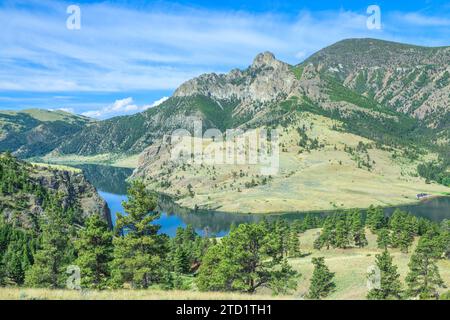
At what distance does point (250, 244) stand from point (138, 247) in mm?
14829

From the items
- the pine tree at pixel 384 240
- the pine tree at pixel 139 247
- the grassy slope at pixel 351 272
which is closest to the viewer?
the pine tree at pixel 139 247

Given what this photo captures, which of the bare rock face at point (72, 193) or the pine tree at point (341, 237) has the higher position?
the bare rock face at point (72, 193)

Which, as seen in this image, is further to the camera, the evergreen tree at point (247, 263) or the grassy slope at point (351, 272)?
the grassy slope at point (351, 272)

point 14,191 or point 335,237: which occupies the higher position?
point 14,191

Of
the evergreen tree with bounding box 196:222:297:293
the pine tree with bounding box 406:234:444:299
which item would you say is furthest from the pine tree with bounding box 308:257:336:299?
the evergreen tree with bounding box 196:222:297:293

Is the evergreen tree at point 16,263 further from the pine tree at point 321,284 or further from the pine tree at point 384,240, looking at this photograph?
the pine tree at point 384,240

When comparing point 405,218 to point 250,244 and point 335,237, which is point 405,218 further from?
point 250,244

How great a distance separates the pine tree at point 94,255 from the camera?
5524 cm

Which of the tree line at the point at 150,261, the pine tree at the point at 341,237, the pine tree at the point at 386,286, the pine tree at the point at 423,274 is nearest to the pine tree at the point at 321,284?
the tree line at the point at 150,261

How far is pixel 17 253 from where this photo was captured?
9531cm

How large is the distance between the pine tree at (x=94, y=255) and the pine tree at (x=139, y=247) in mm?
3010

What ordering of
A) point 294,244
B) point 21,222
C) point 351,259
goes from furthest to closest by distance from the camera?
point 21,222 < point 294,244 < point 351,259

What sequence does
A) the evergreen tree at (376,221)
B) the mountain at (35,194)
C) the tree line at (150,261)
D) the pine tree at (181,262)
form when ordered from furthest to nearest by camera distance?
the evergreen tree at (376,221), the mountain at (35,194), the pine tree at (181,262), the tree line at (150,261)

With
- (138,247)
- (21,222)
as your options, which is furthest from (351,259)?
(21,222)
